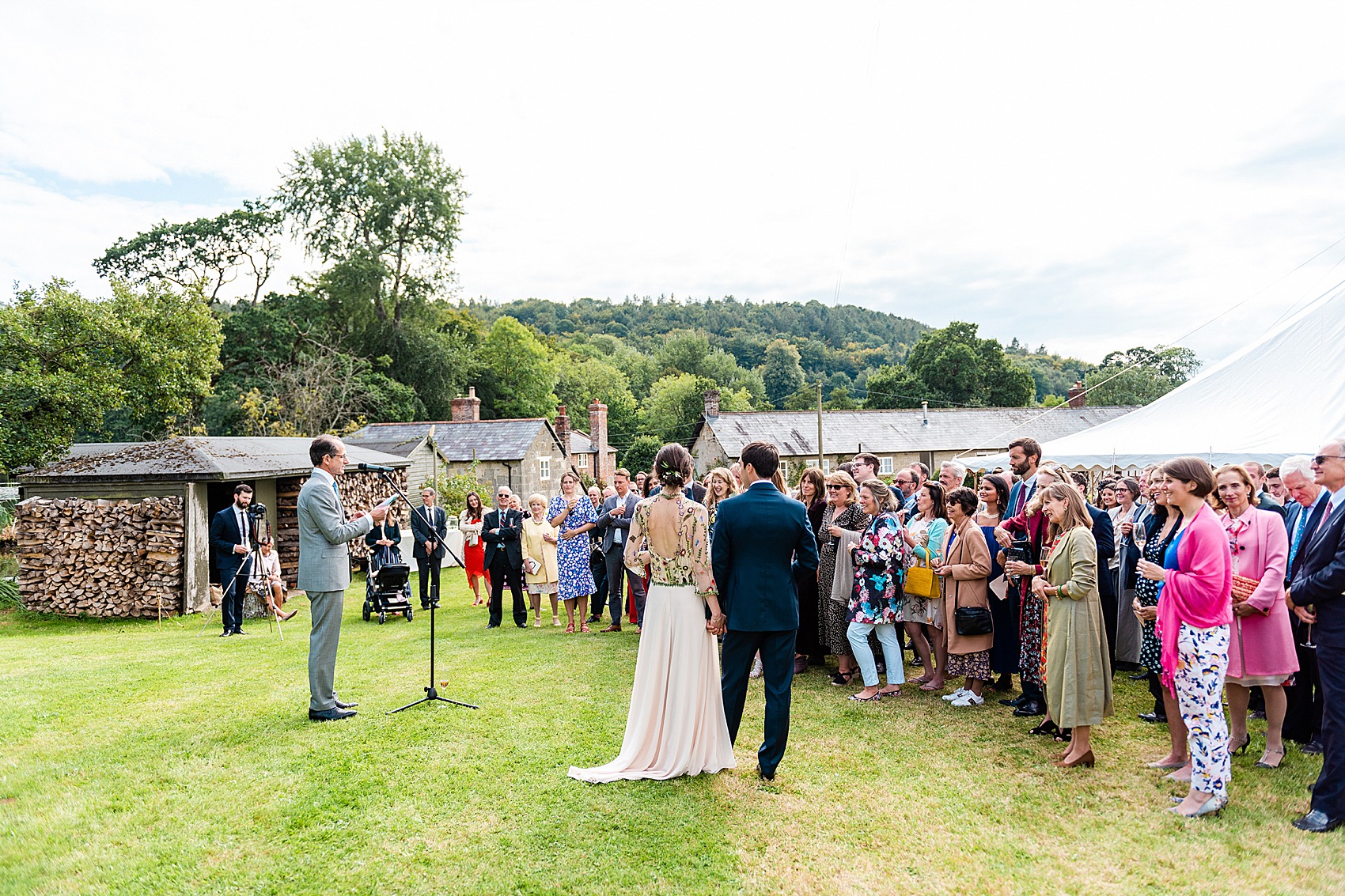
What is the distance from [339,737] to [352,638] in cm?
470

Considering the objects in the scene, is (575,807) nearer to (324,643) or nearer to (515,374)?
(324,643)

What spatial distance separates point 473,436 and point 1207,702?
29.6 meters

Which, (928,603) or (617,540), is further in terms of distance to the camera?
(617,540)

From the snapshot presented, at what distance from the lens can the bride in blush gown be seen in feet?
15.6

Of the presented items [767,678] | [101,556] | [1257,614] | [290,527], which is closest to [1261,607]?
[1257,614]

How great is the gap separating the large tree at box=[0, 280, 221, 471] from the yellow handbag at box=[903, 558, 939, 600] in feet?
64.2

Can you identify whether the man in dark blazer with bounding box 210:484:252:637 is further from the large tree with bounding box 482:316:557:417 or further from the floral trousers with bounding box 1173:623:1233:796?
the large tree with bounding box 482:316:557:417

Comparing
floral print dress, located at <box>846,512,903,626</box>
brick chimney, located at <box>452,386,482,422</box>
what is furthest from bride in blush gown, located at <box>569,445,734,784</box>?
brick chimney, located at <box>452,386,482,422</box>

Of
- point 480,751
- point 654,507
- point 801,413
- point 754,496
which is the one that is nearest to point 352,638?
point 480,751

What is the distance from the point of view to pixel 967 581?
6.11 metres

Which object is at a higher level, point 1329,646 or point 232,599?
point 1329,646

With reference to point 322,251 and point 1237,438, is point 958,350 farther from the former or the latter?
point 1237,438

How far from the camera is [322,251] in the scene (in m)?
42.4

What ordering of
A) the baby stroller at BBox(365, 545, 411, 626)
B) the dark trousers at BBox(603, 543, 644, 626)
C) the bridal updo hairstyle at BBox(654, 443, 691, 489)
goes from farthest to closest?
the baby stroller at BBox(365, 545, 411, 626), the dark trousers at BBox(603, 543, 644, 626), the bridal updo hairstyle at BBox(654, 443, 691, 489)
